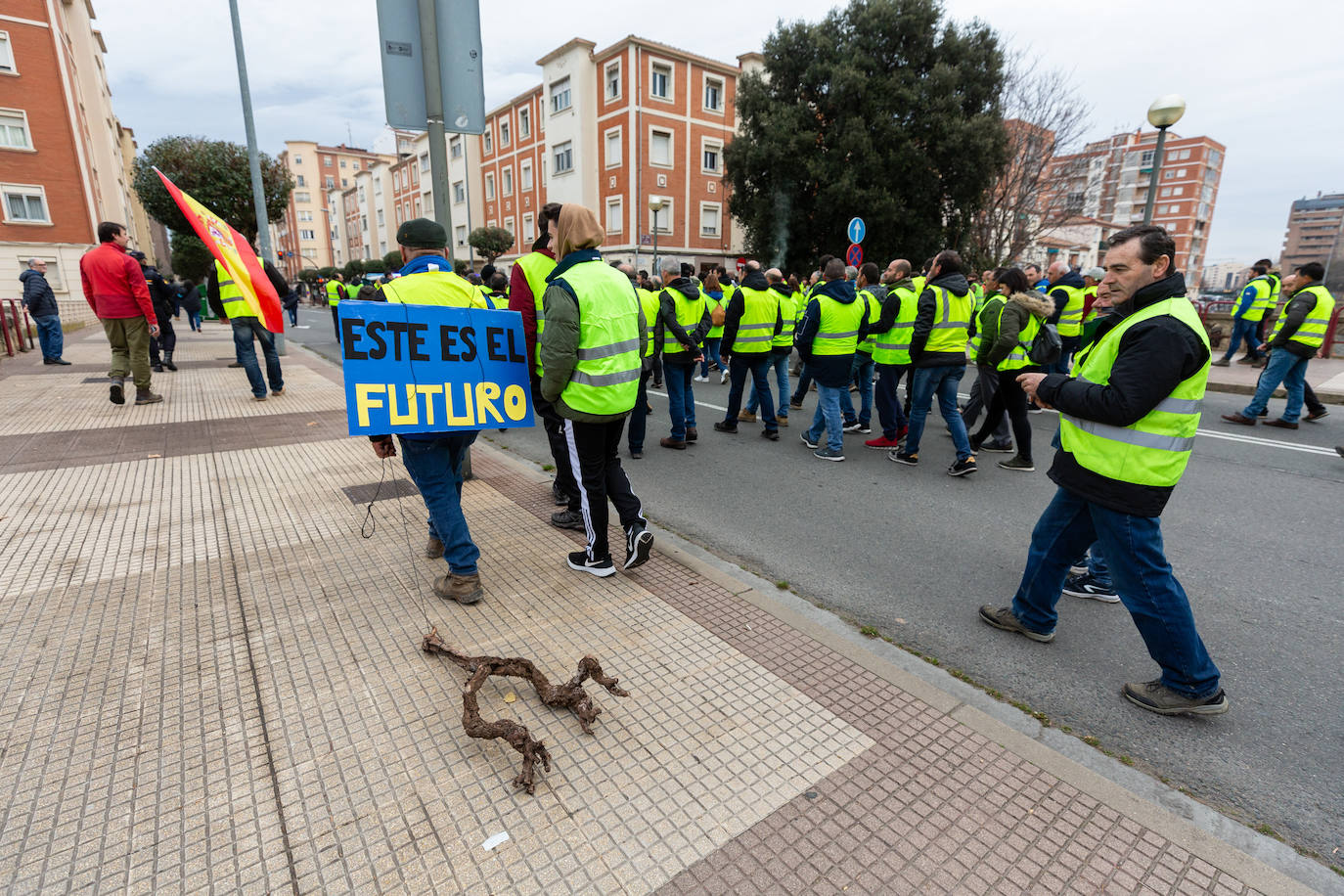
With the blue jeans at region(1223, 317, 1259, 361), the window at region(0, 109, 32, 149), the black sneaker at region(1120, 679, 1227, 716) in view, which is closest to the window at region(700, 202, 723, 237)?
the blue jeans at region(1223, 317, 1259, 361)

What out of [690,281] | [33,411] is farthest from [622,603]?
[33,411]

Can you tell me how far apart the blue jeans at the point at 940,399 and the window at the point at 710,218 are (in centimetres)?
3161

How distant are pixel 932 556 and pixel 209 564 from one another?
4.39 metres

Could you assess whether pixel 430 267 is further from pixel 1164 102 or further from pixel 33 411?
pixel 1164 102

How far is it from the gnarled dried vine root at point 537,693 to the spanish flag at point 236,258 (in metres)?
3.27

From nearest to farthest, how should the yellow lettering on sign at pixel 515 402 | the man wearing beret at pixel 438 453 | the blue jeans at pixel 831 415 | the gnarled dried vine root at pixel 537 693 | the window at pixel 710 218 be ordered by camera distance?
the gnarled dried vine root at pixel 537 693
the man wearing beret at pixel 438 453
the yellow lettering on sign at pixel 515 402
the blue jeans at pixel 831 415
the window at pixel 710 218

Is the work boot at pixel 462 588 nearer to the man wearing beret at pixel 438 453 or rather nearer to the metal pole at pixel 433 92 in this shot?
the man wearing beret at pixel 438 453

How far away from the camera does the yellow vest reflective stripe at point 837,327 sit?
6434 mm

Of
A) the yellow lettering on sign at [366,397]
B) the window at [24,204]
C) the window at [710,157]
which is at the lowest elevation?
the yellow lettering on sign at [366,397]

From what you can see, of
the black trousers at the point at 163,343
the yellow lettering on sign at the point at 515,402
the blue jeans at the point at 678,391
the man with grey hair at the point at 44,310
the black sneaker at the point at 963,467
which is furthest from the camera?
the black trousers at the point at 163,343

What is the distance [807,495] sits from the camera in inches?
214

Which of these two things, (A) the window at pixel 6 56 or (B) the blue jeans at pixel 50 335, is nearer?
(B) the blue jeans at pixel 50 335

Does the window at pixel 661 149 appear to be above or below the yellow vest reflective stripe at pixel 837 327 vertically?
above

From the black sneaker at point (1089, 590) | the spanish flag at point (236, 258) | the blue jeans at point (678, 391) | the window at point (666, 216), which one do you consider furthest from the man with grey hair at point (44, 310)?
the window at point (666, 216)
